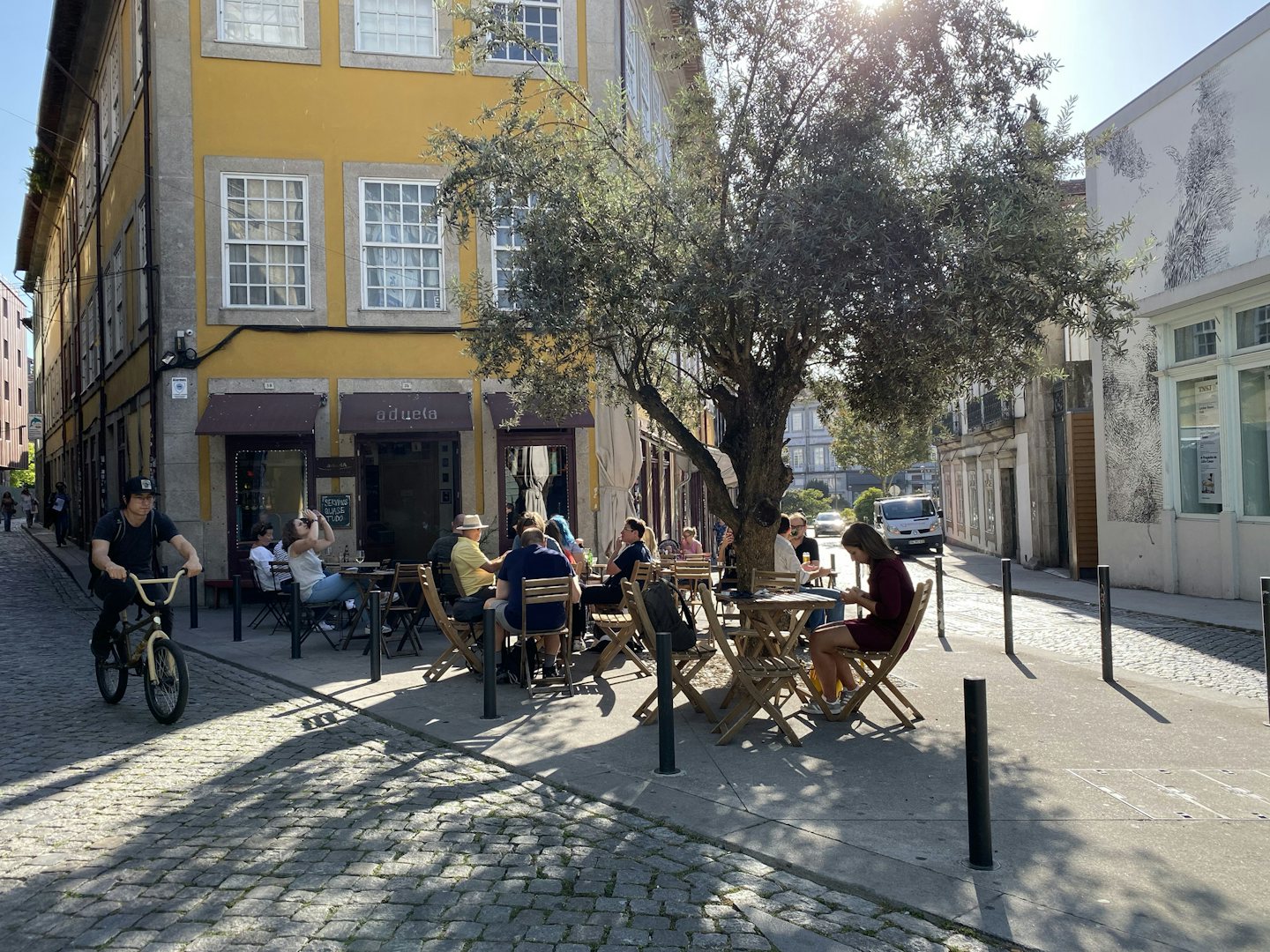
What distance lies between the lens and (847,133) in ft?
30.8

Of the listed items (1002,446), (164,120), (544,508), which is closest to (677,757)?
(544,508)

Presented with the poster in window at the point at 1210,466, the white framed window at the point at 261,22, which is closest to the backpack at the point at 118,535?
the white framed window at the point at 261,22

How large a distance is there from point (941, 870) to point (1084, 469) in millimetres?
19369

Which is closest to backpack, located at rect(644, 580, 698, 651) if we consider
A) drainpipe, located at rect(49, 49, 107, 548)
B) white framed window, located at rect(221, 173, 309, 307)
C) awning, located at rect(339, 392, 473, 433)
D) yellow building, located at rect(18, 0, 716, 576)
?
yellow building, located at rect(18, 0, 716, 576)

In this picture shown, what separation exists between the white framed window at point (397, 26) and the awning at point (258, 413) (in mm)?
5594

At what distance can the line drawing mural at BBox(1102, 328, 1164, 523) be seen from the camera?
1772cm

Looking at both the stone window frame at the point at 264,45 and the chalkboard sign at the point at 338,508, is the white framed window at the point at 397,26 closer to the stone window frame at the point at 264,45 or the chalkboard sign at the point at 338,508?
the stone window frame at the point at 264,45

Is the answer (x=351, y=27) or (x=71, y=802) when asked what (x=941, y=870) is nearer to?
(x=71, y=802)

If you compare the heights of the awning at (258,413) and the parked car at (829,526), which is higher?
the awning at (258,413)

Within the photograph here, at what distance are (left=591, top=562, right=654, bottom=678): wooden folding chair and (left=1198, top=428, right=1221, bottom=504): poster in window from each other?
9.81m

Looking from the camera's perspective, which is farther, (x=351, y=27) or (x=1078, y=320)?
(x=351, y=27)

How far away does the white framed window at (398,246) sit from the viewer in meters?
17.3

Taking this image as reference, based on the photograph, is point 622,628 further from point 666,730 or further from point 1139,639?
point 1139,639

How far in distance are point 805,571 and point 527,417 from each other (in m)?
6.72
